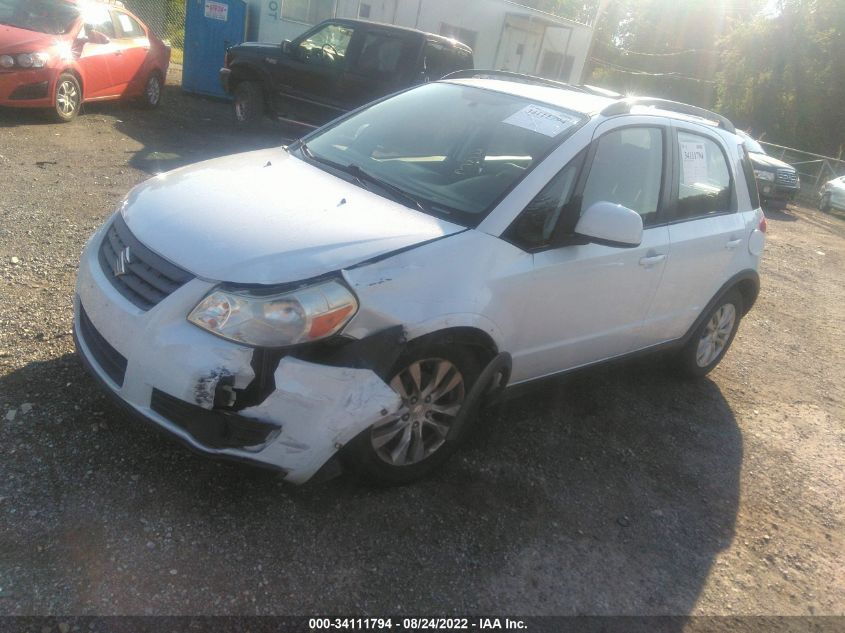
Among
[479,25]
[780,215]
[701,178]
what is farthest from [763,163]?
[701,178]

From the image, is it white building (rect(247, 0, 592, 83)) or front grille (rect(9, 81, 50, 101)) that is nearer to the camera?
front grille (rect(9, 81, 50, 101))

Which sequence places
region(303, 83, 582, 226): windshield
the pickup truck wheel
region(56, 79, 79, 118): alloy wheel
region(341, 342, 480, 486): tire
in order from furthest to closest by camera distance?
the pickup truck wheel < region(56, 79, 79, 118): alloy wheel < region(303, 83, 582, 226): windshield < region(341, 342, 480, 486): tire

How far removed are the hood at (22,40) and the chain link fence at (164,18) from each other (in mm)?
11332

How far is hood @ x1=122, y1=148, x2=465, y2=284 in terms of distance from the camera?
271 cm

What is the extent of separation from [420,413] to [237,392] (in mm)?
840

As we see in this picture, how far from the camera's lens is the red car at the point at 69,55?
859 centimetres

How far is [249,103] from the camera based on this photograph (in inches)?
440

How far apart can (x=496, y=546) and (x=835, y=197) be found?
20.1 m

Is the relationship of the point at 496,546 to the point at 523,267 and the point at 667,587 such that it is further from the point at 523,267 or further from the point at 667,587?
the point at 523,267

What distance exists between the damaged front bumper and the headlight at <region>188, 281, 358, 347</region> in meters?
0.04

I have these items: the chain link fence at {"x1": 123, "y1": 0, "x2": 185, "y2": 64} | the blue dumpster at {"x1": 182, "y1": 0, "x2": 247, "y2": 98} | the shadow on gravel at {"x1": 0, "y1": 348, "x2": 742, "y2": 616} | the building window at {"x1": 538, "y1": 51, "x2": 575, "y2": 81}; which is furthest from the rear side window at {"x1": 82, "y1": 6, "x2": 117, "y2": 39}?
the building window at {"x1": 538, "y1": 51, "x2": 575, "y2": 81}

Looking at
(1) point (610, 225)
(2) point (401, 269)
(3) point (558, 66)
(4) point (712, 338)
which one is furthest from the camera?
(3) point (558, 66)

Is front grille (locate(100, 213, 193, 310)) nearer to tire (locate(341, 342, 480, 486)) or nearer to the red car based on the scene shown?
tire (locate(341, 342, 480, 486))

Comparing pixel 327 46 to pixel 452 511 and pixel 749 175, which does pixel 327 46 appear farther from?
pixel 452 511
